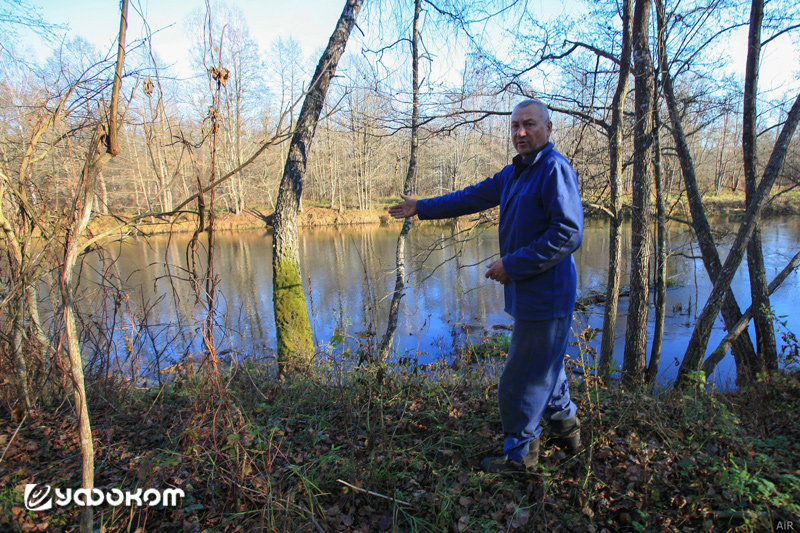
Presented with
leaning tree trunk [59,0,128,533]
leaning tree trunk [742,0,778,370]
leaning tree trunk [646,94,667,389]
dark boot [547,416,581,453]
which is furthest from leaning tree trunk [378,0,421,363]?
leaning tree trunk [59,0,128,533]

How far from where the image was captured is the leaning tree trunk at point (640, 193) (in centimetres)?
473

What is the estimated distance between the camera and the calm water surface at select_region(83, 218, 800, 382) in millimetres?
6938

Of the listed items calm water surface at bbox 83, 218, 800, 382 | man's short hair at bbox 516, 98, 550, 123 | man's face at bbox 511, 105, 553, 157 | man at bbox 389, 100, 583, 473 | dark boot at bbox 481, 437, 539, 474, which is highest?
man's short hair at bbox 516, 98, 550, 123

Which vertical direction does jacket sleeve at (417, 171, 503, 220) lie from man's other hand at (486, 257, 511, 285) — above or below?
above

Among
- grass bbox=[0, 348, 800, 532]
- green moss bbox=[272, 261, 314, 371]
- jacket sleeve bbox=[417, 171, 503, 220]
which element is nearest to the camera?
grass bbox=[0, 348, 800, 532]

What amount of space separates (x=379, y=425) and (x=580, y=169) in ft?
16.3

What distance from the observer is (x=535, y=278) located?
2.20 meters

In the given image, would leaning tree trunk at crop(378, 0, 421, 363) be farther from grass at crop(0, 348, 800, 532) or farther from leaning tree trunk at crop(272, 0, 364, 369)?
grass at crop(0, 348, 800, 532)

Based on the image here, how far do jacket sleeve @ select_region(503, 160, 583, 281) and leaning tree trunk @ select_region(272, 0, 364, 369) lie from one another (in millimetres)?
4697

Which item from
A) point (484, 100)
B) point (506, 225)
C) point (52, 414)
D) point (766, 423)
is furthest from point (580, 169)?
point (52, 414)

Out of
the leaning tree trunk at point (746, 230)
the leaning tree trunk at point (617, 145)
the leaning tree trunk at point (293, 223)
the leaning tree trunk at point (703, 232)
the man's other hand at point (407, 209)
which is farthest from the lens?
the leaning tree trunk at point (293, 223)

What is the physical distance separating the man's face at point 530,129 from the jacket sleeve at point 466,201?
14.6 inches

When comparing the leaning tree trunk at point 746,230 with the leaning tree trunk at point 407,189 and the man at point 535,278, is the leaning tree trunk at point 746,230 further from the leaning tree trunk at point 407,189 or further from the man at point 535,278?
the leaning tree trunk at point 407,189

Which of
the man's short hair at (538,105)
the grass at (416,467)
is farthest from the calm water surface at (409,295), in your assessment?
the man's short hair at (538,105)
